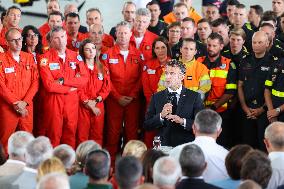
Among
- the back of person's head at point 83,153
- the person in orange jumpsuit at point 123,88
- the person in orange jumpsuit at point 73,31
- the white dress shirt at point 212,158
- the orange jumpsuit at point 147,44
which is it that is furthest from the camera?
the person in orange jumpsuit at point 73,31

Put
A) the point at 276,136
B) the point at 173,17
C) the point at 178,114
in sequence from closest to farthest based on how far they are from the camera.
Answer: the point at 276,136
the point at 178,114
the point at 173,17

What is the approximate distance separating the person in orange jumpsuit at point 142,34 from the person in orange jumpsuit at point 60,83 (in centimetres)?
105

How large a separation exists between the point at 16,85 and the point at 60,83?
500mm

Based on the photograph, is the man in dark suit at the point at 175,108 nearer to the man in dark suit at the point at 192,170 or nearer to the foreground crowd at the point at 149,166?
the foreground crowd at the point at 149,166

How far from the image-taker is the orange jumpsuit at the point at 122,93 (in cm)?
830

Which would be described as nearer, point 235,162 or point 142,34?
point 235,162

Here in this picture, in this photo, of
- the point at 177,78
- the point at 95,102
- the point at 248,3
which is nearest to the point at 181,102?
the point at 177,78

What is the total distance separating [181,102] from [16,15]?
3.24 meters

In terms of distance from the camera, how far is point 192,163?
448 cm

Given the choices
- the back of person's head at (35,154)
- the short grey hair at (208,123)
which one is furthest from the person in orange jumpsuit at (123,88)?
the back of person's head at (35,154)

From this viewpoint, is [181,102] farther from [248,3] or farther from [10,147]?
[248,3]

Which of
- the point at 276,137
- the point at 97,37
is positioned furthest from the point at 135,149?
the point at 97,37

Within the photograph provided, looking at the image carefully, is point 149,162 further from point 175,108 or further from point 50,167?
point 175,108

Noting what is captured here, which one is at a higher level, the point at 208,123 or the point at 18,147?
the point at 208,123
